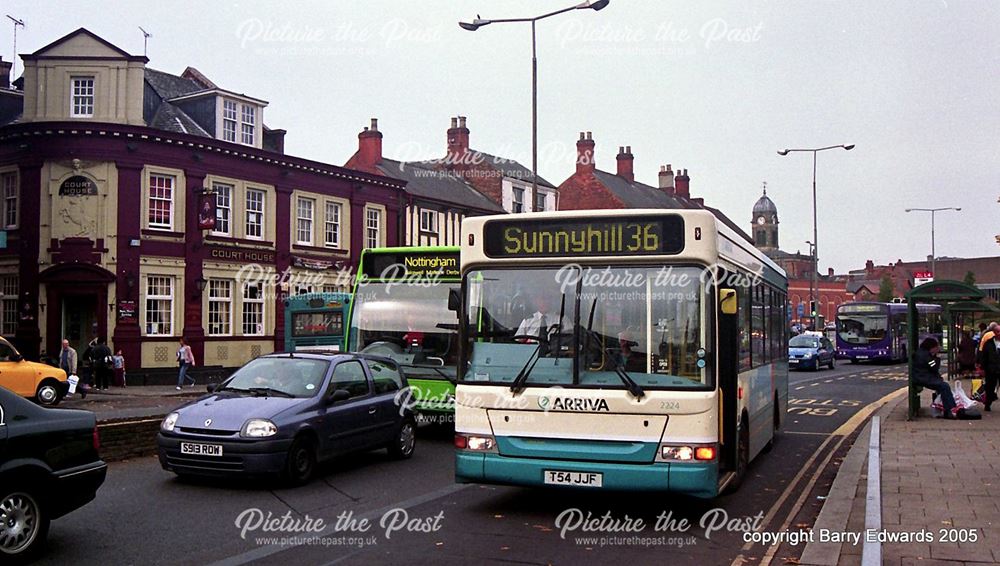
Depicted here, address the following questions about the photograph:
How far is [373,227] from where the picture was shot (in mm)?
41156

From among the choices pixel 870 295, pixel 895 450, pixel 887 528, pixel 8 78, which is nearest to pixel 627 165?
pixel 8 78

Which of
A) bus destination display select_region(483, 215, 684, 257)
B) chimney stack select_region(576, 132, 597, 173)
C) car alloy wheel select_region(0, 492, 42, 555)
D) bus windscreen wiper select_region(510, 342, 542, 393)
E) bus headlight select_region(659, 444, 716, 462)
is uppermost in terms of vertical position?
chimney stack select_region(576, 132, 597, 173)

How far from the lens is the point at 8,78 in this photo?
37.0 metres

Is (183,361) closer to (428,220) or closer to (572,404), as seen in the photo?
(428,220)

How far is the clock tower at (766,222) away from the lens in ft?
450

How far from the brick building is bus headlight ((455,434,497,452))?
2493 centimetres

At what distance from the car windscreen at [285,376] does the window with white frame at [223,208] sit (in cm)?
2381

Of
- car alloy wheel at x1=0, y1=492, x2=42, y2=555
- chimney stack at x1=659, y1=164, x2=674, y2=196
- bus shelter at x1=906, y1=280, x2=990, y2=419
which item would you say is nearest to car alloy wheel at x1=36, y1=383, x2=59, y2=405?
car alloy wheel at x1=0, y1=492, x2=42, y2=555

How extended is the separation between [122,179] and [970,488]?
28.3m

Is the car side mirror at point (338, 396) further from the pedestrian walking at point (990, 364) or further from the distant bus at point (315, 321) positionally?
the distant bus at point (315, 321)

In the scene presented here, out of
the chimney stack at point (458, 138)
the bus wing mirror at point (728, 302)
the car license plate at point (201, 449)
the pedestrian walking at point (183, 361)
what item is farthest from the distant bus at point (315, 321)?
the chimney stack at point (458, 138)

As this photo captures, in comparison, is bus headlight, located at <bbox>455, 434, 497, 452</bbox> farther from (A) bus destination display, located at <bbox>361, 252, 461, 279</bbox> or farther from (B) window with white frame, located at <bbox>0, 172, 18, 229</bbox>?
(B) window with white frame, located at <bbox>0, 172, 18, 229</bbox>

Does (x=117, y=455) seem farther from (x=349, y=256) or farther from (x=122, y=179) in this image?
(x=349, y=256)

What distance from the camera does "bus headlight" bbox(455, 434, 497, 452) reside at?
8.43 metres
